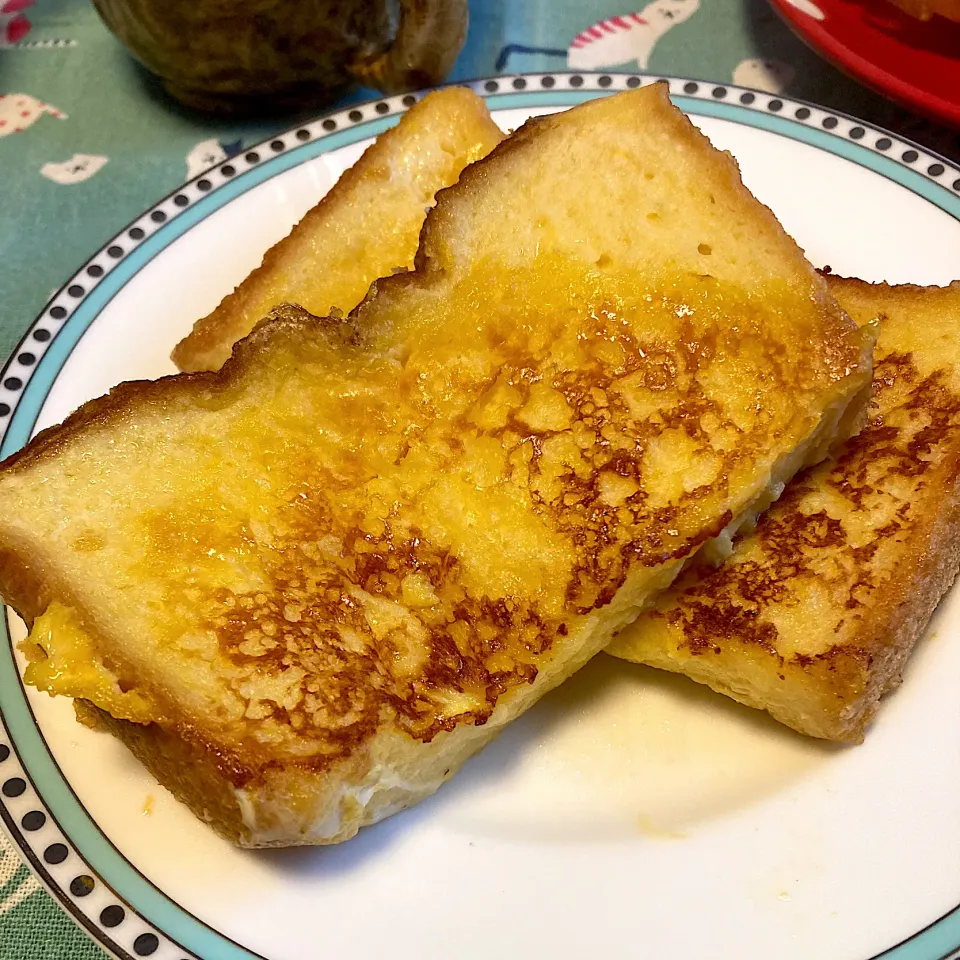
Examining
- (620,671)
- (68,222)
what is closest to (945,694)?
(620,671)

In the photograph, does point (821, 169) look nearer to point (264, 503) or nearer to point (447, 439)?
point (447, 439)

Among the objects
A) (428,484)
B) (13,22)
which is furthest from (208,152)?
(428,484)

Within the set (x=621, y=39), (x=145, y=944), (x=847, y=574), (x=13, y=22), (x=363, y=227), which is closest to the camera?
(x=145, y=944)

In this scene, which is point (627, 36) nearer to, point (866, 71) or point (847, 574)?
point (866, 71)

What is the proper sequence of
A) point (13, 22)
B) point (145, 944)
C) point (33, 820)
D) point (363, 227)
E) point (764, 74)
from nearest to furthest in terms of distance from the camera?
point (145, 944)
point (33, 820)
point (363, 227)
point (764, 74)
point (13, 22)

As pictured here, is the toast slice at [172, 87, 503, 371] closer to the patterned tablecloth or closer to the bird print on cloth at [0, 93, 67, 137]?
the patterned tablecloth

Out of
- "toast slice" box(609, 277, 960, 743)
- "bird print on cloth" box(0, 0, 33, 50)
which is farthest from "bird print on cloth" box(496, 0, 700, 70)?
"bird print on cloth" box(0, 0, 33, 50)

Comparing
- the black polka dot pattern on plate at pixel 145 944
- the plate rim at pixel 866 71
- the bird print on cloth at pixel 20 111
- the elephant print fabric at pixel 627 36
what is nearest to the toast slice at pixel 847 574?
the plate rim at pixel 866 71
